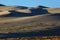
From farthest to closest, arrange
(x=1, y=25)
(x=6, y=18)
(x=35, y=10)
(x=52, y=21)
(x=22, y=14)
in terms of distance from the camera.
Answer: (x=35, y=10), (x=22, y=14), (x=6, y=18), (x=52, y=21), (x=1, y=25)

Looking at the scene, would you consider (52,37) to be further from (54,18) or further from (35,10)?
(35,10)

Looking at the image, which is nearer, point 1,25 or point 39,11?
point 1,25

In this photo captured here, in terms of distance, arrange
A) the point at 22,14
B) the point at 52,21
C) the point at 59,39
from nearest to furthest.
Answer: the point at 59,39, the point at 52,21, the point at 22,14

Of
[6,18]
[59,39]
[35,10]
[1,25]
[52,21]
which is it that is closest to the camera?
[59,39]

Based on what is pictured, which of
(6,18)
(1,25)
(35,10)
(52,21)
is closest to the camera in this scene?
(1,25)

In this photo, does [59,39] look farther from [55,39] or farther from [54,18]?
[54,18]

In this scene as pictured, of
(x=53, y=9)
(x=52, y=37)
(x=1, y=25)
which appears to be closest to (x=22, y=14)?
(x=53, y=9)

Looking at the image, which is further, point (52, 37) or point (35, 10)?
point (35, 10)

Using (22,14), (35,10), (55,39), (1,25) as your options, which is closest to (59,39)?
(55,39)

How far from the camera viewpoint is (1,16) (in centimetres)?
2238

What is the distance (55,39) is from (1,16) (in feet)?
46.2

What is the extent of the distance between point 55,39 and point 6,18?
13.1 meters

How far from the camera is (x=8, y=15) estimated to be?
2255 cm

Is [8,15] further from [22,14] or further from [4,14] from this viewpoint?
[22,14]
